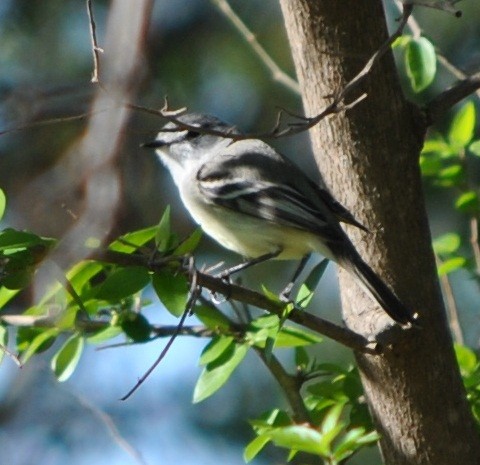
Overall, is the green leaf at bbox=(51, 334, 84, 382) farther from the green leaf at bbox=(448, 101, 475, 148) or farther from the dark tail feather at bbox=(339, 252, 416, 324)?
the green leaf at bbox=(448, 101, 475, 148)

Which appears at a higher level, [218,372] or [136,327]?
[136,327]

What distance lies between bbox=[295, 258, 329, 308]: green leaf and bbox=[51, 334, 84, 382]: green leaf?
1.80 feet

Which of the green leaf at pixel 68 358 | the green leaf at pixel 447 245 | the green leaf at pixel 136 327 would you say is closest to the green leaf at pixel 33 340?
the green leaf at pixel 68 358

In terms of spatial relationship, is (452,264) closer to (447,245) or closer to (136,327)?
(447,245)

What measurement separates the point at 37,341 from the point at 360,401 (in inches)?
32.1

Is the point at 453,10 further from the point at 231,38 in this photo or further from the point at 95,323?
the point at 231,38

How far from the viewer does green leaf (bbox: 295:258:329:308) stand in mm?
2562

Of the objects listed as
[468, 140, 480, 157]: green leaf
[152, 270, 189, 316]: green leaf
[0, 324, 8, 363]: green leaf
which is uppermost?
[152, 270, 189, 316]: green leaf

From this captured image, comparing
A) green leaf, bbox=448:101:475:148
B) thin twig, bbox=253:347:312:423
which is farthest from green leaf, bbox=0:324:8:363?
green leaf, bbox=448:101:475:148

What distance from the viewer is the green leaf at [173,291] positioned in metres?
2.38

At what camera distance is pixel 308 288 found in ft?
8.57

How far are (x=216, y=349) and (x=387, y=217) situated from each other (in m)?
0.52

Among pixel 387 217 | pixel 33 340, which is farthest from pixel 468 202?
pixel 33 340

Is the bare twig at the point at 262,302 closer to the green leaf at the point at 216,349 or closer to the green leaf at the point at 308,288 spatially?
the green leaf at the point at 308,288
